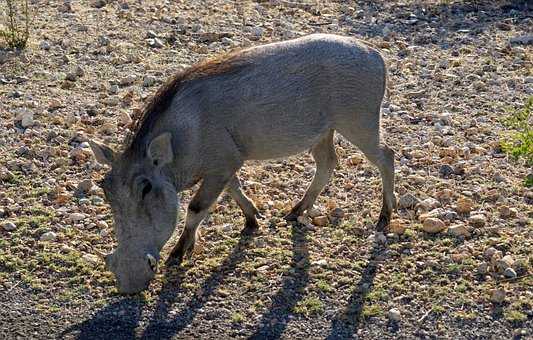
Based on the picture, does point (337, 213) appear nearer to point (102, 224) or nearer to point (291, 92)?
point (291, 92)

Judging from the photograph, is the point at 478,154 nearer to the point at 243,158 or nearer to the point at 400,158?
the point at 400,158

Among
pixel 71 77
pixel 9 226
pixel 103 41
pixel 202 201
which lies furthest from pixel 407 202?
pixel 103 41

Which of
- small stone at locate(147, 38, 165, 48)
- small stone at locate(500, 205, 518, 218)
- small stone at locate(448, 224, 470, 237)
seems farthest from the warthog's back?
small stone at locate(147, 38, 165, 48)

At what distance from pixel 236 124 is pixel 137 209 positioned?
821mm

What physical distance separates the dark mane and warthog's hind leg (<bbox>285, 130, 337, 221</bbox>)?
2.74ft

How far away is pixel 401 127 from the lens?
7215mm

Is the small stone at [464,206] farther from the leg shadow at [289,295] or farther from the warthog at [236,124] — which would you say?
the leg shadow at [289,295]

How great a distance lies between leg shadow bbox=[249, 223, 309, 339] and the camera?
493 cm

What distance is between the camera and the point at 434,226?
5.73m

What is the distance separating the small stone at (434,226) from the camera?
5734 millimetres

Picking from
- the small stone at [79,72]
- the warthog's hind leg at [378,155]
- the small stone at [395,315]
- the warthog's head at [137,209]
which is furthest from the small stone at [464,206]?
Answer: the small stone at [79,72]

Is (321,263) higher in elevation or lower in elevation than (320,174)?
lower

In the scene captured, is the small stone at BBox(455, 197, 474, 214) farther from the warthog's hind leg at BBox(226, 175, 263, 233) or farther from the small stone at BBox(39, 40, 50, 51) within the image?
the small stone at BBox(39, 40, 50, 51)

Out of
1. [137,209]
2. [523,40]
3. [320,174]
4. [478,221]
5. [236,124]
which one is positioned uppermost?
[236,124]
